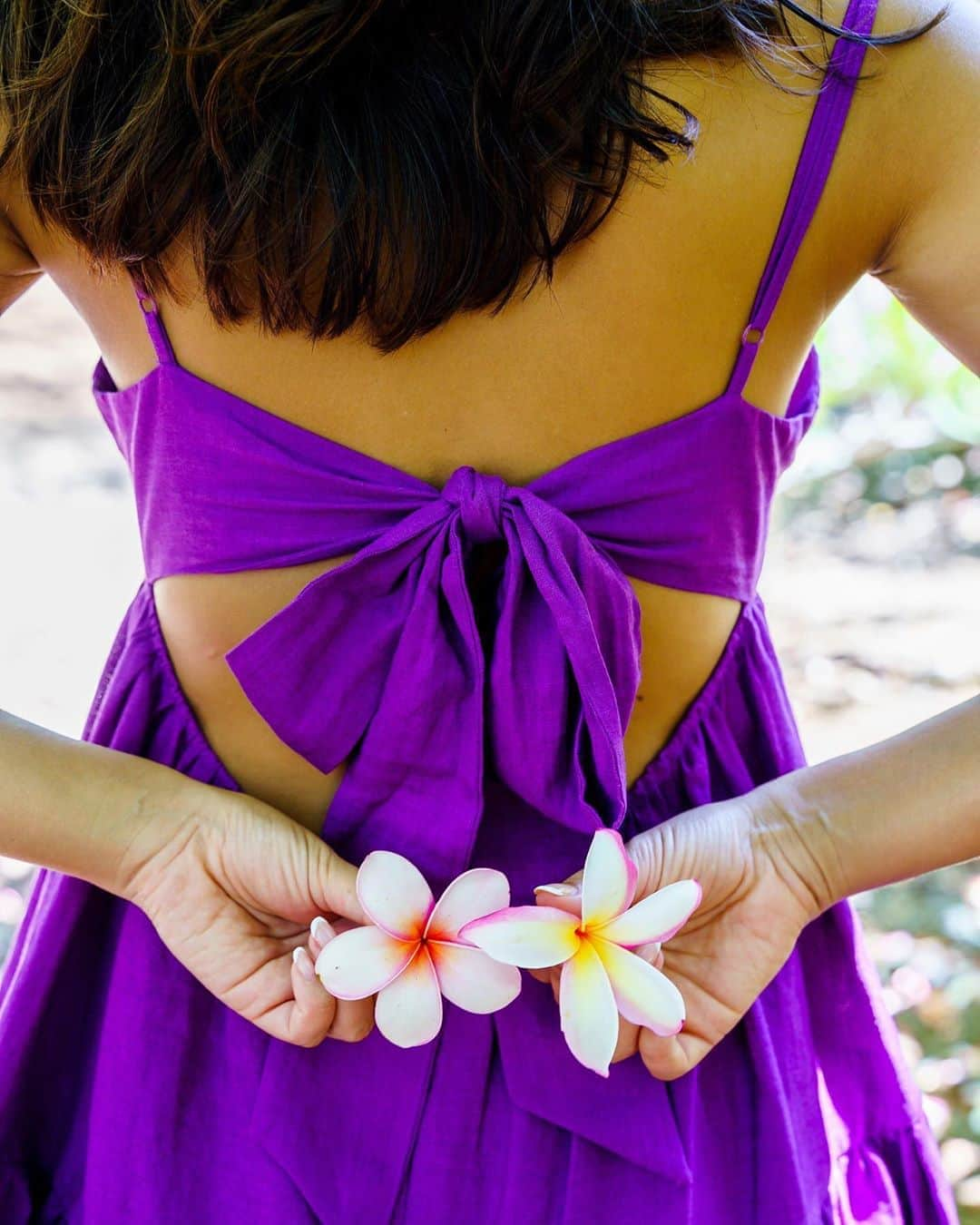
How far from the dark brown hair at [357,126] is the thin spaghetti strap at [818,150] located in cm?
2

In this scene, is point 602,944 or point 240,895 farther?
point 240,895

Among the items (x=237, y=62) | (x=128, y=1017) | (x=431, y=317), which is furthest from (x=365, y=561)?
(x=128, y=1017)

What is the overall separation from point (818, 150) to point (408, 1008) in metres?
0.67

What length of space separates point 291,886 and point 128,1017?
0.80 feet

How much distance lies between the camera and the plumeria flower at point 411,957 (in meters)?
0.89

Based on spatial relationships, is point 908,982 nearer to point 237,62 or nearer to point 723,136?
point 723,136

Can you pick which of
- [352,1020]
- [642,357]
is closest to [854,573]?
[642,357]

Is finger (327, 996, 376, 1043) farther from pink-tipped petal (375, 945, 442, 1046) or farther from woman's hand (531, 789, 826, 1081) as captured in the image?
woman's hand (531, 789, 826, 1081)

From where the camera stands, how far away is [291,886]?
38.7 inches

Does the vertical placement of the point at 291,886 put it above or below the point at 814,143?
below

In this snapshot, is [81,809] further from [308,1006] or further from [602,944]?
[602,944]

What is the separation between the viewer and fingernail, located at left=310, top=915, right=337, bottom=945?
0.91m

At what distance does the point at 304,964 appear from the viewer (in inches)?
37.0

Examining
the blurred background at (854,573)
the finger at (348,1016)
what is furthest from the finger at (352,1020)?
the blurred background at (854,573)
